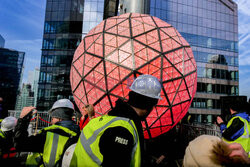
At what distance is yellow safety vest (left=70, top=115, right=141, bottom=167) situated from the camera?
1.18 metres

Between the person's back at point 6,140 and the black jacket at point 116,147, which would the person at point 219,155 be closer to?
the black jacket at point 116,147

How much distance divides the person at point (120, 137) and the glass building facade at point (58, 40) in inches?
1247

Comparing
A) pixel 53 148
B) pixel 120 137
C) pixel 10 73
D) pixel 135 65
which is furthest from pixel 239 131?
pixel 10 73

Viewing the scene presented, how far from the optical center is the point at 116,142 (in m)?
1.06

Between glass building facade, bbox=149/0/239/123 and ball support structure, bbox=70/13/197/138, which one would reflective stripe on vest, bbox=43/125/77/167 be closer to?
ball support structure, bbox=70/13/197/138

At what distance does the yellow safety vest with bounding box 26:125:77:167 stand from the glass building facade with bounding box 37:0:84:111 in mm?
30575

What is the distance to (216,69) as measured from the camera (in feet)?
125

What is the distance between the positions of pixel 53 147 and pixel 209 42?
44613mm

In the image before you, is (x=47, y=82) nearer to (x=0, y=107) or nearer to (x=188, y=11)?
(x=0, y=107)

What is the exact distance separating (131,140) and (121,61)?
1911 millimetres

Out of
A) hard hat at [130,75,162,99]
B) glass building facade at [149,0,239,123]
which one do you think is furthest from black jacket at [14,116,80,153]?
glass building facade at [149,0,239,123]

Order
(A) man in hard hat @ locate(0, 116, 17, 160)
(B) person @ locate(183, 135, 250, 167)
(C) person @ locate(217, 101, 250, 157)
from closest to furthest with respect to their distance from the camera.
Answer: (B) person @ locate(183, 135, 250, 167) < (C) person @ locate(217, 101, 250, 157) < (A) man in hard hat @ locate(0, 116, 17, 160)

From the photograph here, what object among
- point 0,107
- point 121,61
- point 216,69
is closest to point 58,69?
point 0,107

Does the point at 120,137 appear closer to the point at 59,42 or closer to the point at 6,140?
the point at 6,140
